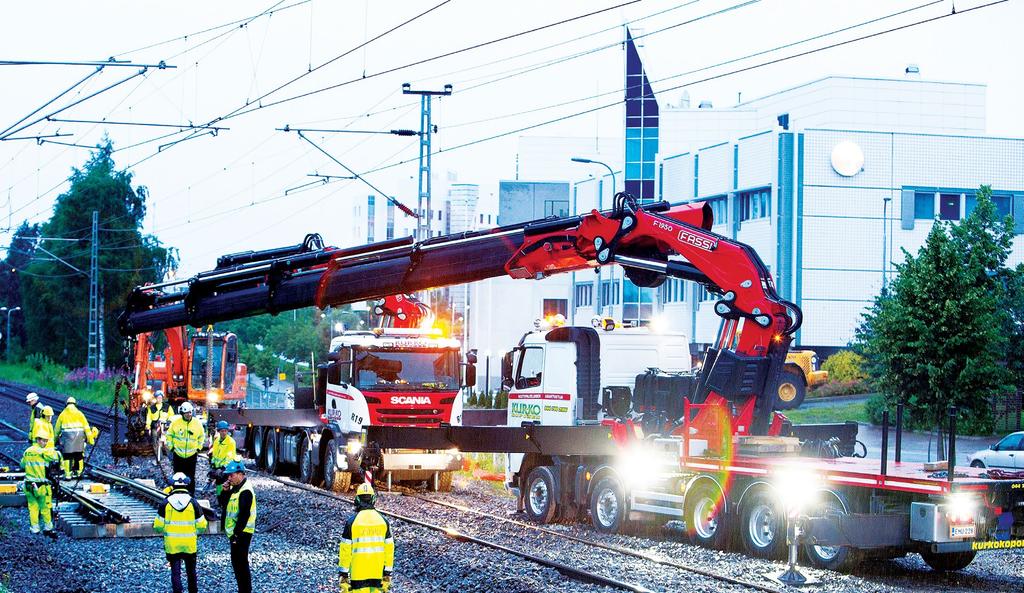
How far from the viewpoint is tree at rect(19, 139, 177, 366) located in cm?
9381

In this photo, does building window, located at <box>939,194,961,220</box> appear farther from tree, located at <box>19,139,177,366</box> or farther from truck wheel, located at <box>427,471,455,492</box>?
tree, located at <box>19,139,177,366</box>

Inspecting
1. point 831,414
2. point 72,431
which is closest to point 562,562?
point 72,431

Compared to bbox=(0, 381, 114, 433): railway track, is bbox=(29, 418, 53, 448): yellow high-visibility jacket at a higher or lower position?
higher

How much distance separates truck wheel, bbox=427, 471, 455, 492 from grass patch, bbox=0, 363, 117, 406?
105ft

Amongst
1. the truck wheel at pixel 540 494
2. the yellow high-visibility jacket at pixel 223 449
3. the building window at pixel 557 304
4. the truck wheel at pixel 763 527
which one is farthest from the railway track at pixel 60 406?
the building window at pixel 557 304

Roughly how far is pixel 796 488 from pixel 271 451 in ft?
54.7

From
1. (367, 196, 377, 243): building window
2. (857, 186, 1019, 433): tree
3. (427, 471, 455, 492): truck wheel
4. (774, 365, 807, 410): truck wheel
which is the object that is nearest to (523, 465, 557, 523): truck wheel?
(427, 471, 455, 492): truck wheel

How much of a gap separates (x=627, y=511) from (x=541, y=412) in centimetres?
280

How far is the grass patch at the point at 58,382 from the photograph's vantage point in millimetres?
61875

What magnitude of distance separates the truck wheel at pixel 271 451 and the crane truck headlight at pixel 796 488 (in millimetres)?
15768

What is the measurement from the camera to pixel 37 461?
63.8 feet

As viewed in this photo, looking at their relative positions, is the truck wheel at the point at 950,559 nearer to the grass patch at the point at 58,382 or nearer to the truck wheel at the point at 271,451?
the truck wheel at the point at 271,451

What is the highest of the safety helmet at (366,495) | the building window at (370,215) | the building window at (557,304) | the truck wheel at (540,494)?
the building window at (370,215)

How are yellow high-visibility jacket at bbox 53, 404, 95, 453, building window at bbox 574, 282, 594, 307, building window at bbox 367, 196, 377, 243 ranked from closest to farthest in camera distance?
1. yellow high-visibility jacket at bbox 53, 404, 95, 453
2. building window at bbox 574, 282, 594, 307
3. building window at bbox 367, 196, 377, 243
